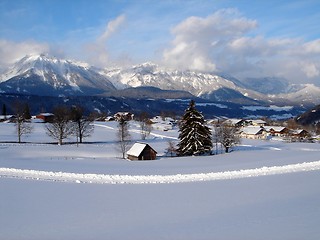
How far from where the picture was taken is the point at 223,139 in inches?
2172

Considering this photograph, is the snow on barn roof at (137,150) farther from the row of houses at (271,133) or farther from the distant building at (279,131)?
the distant building at (279,131)

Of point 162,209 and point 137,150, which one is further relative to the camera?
point 137,150

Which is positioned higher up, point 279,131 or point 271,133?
point 279,131

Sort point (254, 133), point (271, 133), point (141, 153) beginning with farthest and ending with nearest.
A: point (271, 133) < point (254, 133) < point (141, 153)

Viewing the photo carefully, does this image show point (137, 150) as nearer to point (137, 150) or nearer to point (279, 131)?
point (137, 150)

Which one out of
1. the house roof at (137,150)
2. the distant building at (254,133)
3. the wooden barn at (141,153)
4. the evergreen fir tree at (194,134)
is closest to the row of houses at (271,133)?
the distant building at (254,133)

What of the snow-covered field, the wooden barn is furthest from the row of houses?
the snow-covered field

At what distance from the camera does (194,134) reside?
47156 millimetres

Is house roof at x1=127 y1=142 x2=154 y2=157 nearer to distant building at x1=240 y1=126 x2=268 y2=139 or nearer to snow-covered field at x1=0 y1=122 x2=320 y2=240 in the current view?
snow-covered field at x1=0 y1=122 x2=320 y2=240

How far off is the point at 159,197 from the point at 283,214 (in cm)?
657

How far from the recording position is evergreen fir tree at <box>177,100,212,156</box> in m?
47.0

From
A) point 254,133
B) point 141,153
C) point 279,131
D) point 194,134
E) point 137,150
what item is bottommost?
point 141,153

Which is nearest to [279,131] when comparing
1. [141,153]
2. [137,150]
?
[137,150]

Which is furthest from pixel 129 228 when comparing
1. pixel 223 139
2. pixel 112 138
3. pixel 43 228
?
pixel 112 138
